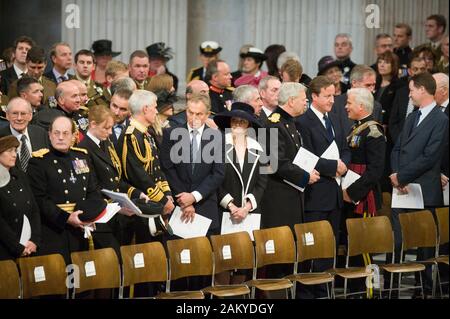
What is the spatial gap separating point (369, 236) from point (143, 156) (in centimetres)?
190

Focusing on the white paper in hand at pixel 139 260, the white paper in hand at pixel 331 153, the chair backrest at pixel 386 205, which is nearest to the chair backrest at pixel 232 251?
the white paper in hand at pixel 139 260

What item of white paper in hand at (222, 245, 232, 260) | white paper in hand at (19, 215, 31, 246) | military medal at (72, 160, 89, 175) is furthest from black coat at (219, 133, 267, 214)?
white paper in hand at (19, 215, 31, 246)

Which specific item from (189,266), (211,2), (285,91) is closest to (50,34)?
(211,2)

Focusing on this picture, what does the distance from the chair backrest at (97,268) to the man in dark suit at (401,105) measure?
4.40m

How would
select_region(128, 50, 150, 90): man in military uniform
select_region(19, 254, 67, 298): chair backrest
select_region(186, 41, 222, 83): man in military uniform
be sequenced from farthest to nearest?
select_region(186, 41, 222, 83): man in military uniform < select_region(128, 50, 150, 90): man in military uniform < select_region(19, 254, 67, 298): chair backrest

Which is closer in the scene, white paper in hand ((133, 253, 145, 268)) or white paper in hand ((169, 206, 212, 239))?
white paper in hand ((133, 253, 145, 268))

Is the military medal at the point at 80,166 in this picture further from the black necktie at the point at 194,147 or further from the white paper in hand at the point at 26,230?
the black necktie at the point at 194,147

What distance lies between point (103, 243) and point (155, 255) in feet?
1.81

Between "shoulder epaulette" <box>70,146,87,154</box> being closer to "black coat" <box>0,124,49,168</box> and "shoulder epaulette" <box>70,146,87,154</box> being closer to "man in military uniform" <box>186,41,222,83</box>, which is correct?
"black coat" <box>0,124,49,168</box>

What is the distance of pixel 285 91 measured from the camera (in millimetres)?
9453

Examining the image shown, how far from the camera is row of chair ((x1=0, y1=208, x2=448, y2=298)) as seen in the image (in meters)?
7.68

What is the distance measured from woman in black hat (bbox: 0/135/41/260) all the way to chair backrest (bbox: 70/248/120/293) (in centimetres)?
35

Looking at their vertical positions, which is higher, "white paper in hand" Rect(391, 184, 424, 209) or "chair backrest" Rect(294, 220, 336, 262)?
"white paper in hand" Rect(391, 184, 424, 209)
